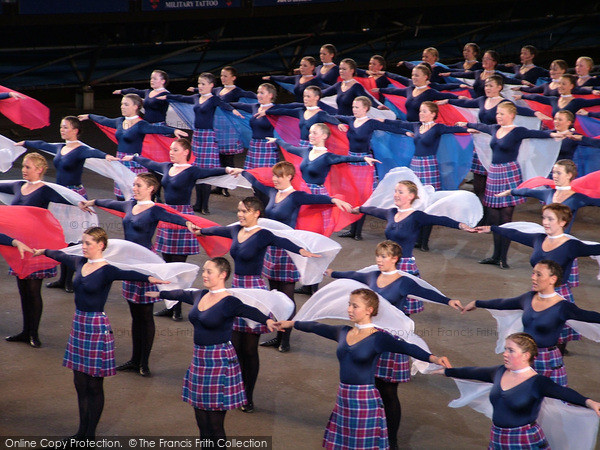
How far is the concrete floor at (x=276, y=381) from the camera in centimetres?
618

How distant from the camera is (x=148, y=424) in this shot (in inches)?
244

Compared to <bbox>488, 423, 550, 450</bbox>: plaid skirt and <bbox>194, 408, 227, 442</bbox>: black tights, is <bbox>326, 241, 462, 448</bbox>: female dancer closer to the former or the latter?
<bbox>488, 423, 550, 450</bbox>: plaid skirt

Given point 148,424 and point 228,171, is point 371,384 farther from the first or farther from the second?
point 228,171

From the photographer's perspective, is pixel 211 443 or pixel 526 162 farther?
pixel 526 162

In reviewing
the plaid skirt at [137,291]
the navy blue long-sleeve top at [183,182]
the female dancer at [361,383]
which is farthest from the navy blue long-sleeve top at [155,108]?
the female dancer at [361,383]

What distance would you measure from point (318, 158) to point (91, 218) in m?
2.25

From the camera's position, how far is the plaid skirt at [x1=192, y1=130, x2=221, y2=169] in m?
11.0

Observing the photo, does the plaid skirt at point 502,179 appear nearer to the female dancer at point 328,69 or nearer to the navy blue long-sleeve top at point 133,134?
the navy blue long-sleeve top at point 133,134

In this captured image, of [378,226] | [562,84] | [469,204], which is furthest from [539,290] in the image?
[562,84]

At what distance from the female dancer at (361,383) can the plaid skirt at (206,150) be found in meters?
5.94

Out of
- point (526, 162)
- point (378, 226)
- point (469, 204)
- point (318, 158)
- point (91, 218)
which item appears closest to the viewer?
point (469, 204)

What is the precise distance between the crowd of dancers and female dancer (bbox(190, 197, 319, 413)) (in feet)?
0.04

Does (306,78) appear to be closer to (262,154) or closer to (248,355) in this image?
(262,154)

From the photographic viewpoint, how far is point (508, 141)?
9.48m
